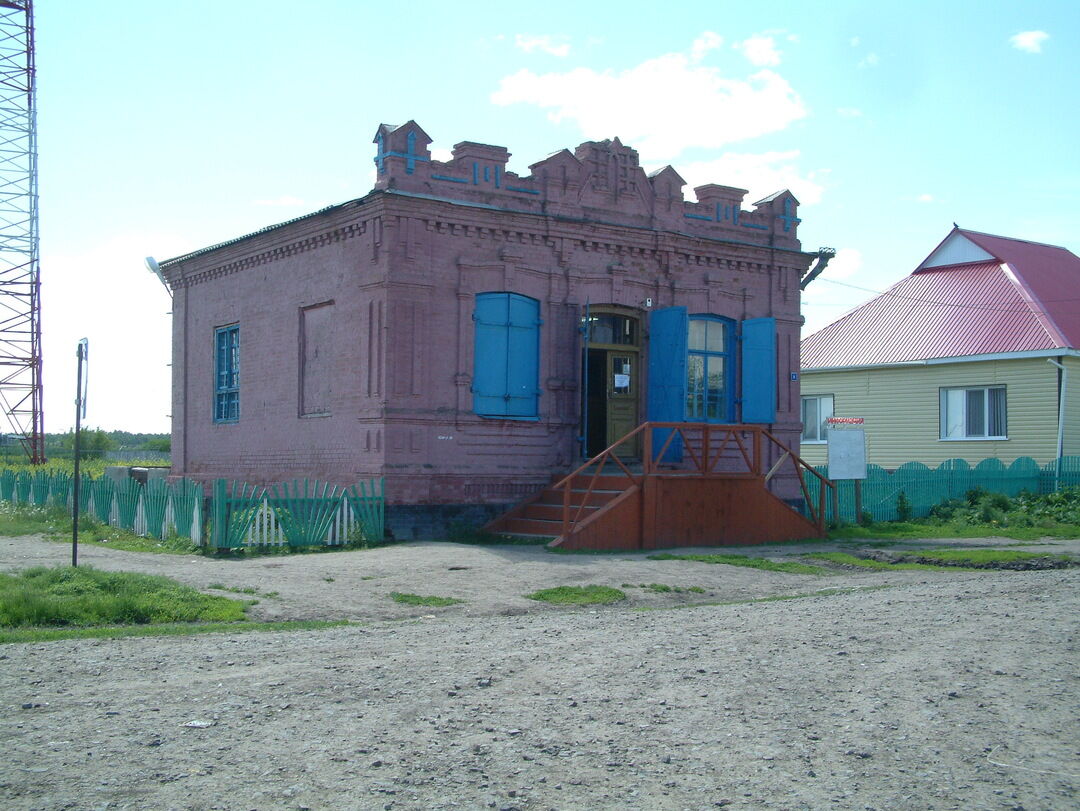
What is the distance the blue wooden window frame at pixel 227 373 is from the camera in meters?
22.5

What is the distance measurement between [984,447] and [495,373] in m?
16.1

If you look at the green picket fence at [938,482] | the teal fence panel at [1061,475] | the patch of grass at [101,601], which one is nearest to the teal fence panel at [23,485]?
the patch of grass at [101,601]

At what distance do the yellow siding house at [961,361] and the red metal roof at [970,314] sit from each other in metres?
0.04

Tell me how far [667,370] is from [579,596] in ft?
28.7

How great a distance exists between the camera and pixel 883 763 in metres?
5.62

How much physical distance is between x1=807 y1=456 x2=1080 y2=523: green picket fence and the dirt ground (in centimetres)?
1224

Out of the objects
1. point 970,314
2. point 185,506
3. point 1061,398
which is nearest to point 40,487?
point 185,506

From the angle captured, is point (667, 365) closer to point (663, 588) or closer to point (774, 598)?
point (663, 588)

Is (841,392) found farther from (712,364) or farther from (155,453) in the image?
(155,453)

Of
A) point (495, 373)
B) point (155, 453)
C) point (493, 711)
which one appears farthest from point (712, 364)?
point (155, 453)

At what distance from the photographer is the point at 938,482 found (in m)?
24.2

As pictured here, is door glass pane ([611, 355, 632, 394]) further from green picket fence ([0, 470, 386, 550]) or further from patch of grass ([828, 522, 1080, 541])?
green picket fence ([0, 470, 386, 550])

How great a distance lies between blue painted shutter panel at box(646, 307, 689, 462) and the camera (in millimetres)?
19656

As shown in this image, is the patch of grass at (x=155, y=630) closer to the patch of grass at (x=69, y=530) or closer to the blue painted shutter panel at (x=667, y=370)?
the patch of grass at (x=69, y=530)
